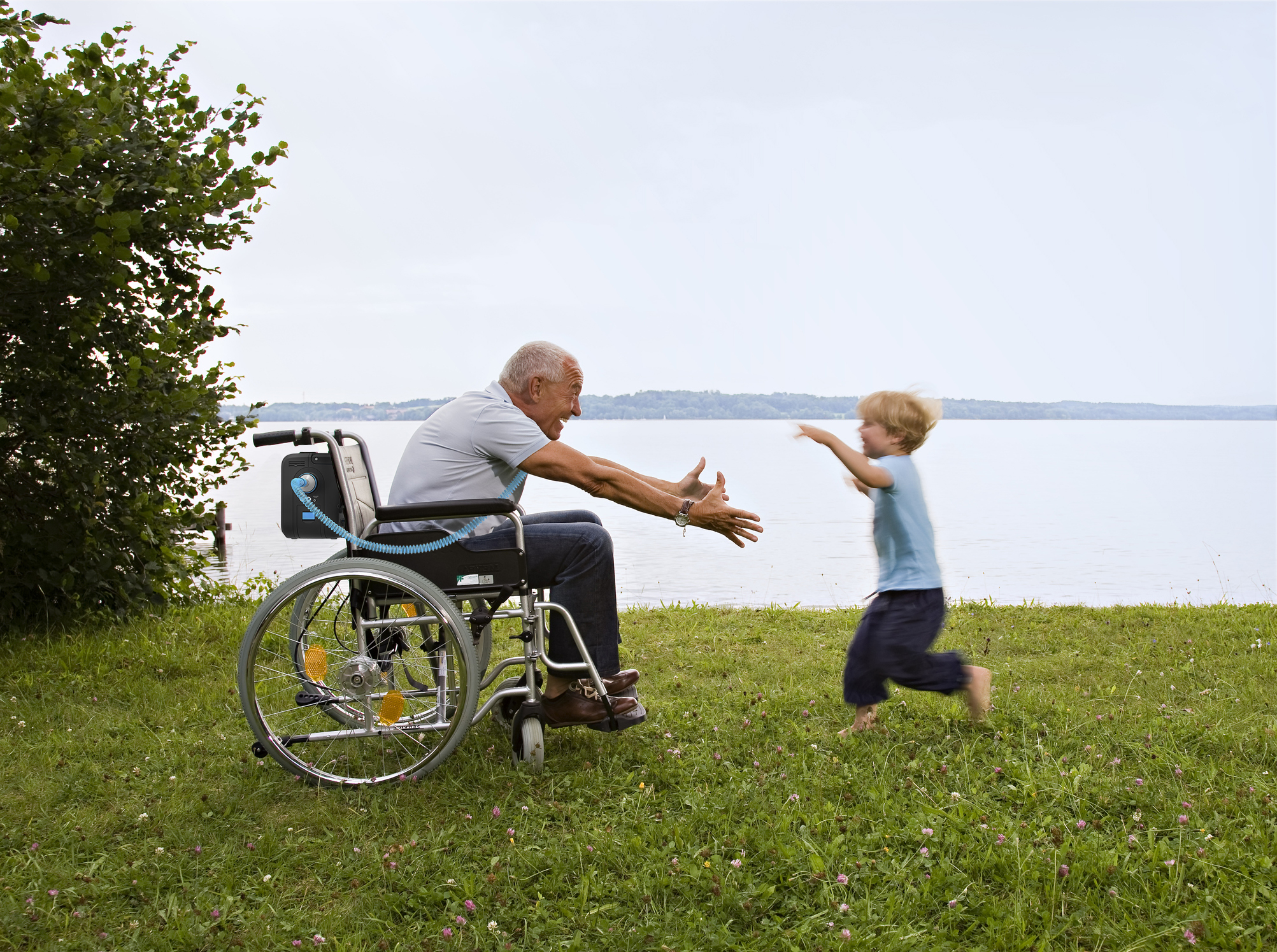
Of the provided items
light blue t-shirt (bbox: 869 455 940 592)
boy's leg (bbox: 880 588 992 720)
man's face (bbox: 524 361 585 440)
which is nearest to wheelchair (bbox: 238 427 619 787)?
man's face (bbox: 524 361 585 440)

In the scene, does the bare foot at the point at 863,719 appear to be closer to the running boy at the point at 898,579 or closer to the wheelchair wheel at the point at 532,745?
the running boy at the point at 898,579

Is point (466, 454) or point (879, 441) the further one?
point (879, 441)

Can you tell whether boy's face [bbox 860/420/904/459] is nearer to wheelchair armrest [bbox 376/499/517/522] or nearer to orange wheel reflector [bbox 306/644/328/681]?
wheelchair armrest [bbox 376/499/517/522]

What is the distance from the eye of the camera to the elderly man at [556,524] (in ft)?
11.8

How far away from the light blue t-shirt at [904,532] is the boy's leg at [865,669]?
0.11 m

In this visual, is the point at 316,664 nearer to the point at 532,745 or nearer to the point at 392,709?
the point at 392,709

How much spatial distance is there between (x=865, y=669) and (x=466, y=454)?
160 cm

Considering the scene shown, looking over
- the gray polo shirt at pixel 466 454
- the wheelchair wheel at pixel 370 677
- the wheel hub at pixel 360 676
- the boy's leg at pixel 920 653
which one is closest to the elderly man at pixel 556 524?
the gray polo shirt at pixel 466 454

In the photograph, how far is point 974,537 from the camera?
1527 cm

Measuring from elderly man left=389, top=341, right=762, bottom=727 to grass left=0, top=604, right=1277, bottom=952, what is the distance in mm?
368

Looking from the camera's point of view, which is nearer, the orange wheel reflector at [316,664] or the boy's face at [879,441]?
the orange wheel reflector at [316,664]

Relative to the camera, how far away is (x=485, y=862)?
2.88m

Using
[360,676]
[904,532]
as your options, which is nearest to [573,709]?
[360,676]

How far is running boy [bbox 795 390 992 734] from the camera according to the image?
3678 millimetres
